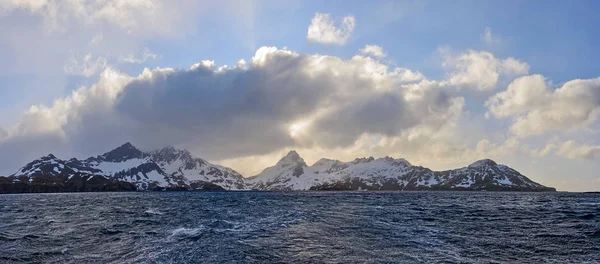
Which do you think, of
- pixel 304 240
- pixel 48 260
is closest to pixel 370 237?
pixel 304 240

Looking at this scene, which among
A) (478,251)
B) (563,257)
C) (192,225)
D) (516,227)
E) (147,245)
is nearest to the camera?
(563,257)

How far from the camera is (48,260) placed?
30.2 metres

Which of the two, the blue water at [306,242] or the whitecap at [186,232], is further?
the whitecap at [186,232]

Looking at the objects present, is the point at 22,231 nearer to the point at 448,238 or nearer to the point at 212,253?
the point at 212,253

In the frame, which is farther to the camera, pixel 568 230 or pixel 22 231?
pixel 22 231

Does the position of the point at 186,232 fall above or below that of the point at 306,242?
below

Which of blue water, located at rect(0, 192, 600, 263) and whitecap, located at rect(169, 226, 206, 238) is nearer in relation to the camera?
A: blue water, located at rect(0, 192, 600, 263)

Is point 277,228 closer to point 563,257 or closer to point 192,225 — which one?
Answer: point 192,225

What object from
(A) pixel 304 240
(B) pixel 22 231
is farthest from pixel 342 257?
(B) pixel 22 231

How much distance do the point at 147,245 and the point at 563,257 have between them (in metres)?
34.2

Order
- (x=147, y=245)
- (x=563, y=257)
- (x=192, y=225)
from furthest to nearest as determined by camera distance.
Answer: (x=192, y=225) → (x=147, y=245) → (x=563, y=257)

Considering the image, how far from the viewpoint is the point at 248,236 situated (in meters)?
40.4

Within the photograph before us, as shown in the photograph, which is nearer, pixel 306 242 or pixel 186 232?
pixel 306 242

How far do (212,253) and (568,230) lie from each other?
125 ft
